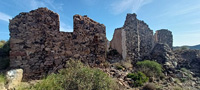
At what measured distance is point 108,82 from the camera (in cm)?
341

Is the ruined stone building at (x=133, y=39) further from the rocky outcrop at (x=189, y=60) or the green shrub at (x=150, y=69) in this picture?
the rocky outcrop at (x=189, y=60)

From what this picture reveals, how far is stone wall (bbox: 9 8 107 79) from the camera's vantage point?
13.0 feet

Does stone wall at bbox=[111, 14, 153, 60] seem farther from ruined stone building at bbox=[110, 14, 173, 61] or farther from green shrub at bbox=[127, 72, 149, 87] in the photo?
green shrub at bbox=[127, 72, 149, 87]

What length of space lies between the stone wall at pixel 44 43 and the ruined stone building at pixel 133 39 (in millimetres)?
4423

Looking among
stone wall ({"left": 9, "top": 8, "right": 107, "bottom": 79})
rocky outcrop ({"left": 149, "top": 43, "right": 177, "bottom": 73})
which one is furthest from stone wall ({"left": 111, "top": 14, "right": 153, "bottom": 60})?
stone wall ({"left": 9, "top": 8, "right": 107, "bottom": 79})

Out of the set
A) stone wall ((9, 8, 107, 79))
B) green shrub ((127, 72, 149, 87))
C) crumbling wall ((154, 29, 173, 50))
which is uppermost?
crumbling wall ((154, 29, 173, 50))

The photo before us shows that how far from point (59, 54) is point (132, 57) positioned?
672 centimetres

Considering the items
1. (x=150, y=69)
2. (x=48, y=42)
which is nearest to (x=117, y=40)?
(x=150, y=69)

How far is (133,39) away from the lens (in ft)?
31.1

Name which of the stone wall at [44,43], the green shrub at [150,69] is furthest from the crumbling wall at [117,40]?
the stone wall at [44,43]

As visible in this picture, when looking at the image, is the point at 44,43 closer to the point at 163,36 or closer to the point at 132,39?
the point at 132,39

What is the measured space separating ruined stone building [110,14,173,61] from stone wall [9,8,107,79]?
4.42 meters

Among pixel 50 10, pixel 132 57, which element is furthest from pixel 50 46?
pixel 132 57

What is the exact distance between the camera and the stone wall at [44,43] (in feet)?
13.0
